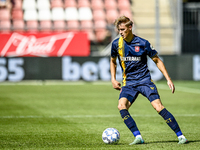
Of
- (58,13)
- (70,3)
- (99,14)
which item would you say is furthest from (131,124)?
(70,3)

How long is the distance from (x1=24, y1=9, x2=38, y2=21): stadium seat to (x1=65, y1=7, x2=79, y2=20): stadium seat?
1.83 meters

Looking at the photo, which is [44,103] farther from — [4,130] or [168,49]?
[168,49]

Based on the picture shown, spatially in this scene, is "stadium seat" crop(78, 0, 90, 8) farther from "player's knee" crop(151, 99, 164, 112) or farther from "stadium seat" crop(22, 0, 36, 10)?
"player's knee" crop(151, 99, 164, 112)

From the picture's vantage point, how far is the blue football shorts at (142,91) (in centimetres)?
528

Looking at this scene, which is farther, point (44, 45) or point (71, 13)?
point (71, 13)

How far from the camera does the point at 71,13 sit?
73.9ft

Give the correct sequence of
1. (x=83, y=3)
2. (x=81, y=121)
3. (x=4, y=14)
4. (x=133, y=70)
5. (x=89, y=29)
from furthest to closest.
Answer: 1. (x=83, y=3)
2. (x=4, y=14)
3. (x=89, y=29)
4. (x=81, y=121)
5. (x=133, y=70)

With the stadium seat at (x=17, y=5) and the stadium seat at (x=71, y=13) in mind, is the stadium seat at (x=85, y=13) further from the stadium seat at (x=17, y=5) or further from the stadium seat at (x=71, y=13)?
the stadium seat at (x=17, y=5)

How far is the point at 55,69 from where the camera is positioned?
17609 millimetres

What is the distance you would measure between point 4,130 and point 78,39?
494 inches

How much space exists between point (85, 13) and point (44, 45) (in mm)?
5189

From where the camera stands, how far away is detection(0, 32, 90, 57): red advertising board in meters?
18.1

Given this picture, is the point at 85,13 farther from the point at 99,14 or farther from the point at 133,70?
the point at 133,70

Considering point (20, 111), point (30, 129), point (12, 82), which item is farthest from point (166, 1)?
point (30, 129)
